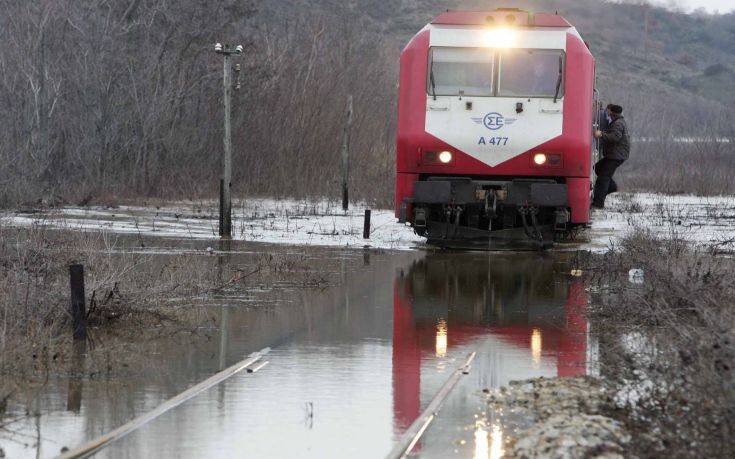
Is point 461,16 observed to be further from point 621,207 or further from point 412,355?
point 621,207

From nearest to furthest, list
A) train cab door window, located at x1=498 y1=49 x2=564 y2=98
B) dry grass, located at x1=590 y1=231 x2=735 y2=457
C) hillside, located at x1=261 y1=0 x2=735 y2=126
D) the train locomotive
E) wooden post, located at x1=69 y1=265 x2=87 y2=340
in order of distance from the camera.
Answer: dry grass, located at x1=590 y1=231 x2=735 y2=457
wooden post, located at x1=69 y1=265 x2=87 y2=340
the train locomotive
train cab door window, located at x1=498 y1=49 x2=564 y2=98
hillside, located at x1=261 y1=0 x2=735 y2=126

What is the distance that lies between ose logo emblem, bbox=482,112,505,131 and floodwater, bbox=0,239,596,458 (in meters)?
3.51

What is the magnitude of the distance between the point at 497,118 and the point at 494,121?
0.21 feet

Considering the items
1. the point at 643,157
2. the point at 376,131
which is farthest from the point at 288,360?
the point at 643,157

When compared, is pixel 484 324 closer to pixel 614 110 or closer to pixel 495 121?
pixel 495 121

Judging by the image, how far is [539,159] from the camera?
65.3 ft

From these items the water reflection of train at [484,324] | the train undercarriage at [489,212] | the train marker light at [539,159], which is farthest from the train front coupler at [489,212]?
the water reflection of train at [484,324]

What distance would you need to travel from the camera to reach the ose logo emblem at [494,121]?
20.0m

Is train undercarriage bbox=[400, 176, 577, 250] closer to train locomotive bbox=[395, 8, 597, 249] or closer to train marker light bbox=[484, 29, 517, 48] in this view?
train locomotive bbox=[395, 8, 597, 249]

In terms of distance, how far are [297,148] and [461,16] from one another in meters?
21.5

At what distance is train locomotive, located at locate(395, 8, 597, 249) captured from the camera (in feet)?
65.1

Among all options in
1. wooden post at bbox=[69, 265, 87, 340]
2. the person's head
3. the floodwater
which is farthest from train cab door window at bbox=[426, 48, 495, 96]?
wooden post at bbox=[69, 265, 87, 340]

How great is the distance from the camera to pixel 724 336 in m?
7.82

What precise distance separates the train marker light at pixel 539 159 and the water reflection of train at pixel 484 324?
1493mm
